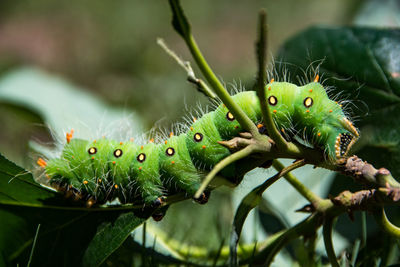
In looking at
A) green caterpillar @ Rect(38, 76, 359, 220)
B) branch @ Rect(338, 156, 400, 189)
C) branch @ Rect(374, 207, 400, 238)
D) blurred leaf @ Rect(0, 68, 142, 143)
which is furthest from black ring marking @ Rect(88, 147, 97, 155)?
blurred leaf @ Rect(0, 68, 142, 143)

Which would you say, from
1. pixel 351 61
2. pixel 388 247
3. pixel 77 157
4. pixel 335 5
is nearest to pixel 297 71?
pixel 351 61

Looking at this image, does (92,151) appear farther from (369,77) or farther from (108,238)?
(369,77)

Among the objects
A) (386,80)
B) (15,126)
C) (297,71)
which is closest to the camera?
(386,80)

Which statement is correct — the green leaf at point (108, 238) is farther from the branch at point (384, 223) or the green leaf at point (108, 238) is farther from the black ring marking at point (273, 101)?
the branch at point (384, 223)

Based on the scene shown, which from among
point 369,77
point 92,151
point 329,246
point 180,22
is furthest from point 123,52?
point 180,22

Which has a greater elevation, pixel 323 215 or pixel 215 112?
pixel 215 112

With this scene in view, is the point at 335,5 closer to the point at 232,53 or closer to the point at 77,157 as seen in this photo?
the point at 232,53

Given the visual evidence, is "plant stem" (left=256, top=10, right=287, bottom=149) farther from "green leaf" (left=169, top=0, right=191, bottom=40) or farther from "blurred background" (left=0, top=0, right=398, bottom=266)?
"blurred background" (left=0, top=0, right=398, bottom=266)
